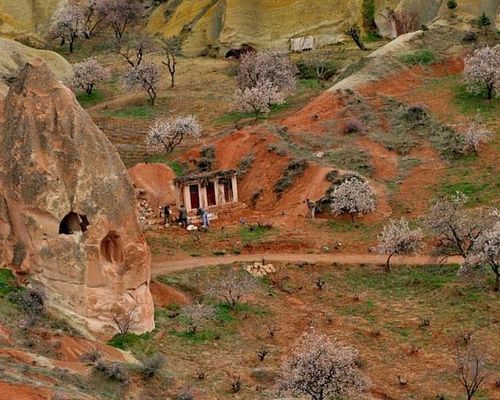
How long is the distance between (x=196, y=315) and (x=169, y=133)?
2820cm

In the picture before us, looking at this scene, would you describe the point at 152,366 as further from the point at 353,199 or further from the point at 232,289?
the point at 353,199

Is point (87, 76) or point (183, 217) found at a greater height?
point (87, 76)

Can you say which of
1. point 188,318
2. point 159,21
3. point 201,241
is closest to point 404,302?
point 188,318

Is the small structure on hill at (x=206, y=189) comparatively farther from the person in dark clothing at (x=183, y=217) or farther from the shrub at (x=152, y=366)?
the shrub at (x=152, y=366)

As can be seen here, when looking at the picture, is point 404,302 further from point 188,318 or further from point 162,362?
point 162,362

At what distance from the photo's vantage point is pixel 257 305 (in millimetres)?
40312

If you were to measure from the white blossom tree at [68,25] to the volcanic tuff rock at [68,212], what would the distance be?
64.4 meters

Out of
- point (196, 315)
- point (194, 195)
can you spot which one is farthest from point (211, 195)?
point (196, 315)

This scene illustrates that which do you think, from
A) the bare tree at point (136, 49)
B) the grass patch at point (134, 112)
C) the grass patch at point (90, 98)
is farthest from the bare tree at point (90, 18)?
the grass patch at point (134, 112)

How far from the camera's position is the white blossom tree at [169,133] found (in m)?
63.8

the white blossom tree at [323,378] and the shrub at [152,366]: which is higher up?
the shrub at [152,366]

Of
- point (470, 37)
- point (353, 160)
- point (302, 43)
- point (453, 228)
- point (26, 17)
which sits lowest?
point (353, 160)

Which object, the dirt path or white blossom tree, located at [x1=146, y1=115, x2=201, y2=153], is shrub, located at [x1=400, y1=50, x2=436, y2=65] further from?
the dirt path

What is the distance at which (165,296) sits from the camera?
39938 mm
